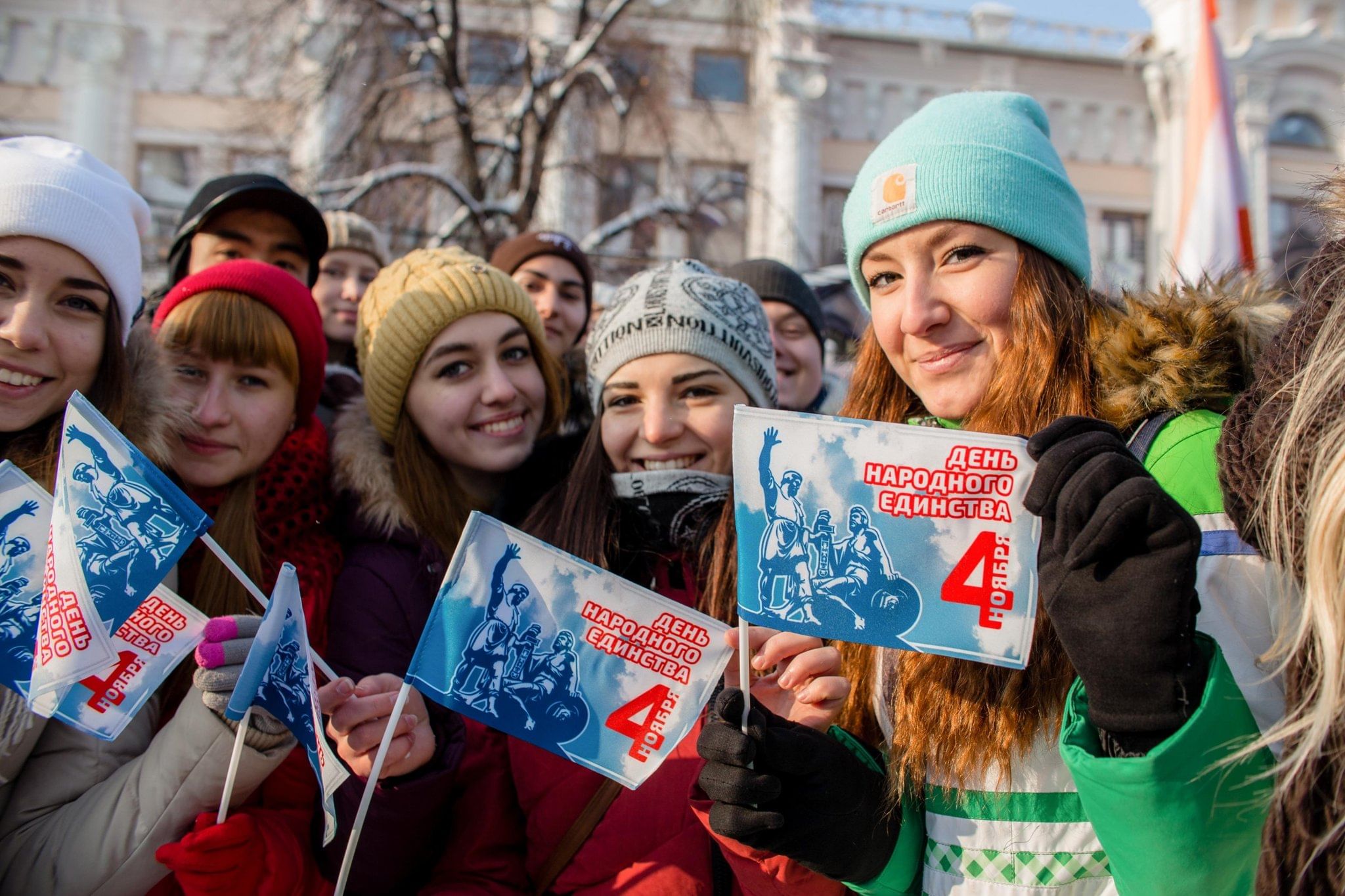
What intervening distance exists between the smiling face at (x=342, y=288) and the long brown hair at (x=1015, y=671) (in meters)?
3.35

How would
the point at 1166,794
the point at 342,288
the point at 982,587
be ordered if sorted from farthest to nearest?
1. the point at 342,288
2. the point at 982,587
3. the point at 1166,794

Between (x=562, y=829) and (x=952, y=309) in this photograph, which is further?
(x=562, y=829)

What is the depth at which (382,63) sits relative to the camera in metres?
10.1

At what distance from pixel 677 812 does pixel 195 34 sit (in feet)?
63.1

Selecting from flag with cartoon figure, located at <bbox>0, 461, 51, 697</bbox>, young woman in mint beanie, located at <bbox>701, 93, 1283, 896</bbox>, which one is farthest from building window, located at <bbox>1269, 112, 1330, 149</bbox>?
flag with cartoon figure, located at <bbox>0, 461, 51, 697</bbox>

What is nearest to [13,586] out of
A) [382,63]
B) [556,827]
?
[556,827]

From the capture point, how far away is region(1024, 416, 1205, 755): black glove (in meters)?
1.17

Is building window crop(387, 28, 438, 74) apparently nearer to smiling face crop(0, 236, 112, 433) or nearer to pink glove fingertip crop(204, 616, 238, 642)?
smiling face crop(0, 236, 112, 433)

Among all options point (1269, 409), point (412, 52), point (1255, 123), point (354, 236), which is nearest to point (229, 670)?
point (1269, 409)

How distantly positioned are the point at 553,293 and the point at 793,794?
9.87ft

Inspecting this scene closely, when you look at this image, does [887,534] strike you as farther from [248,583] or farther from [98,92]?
[98,92]

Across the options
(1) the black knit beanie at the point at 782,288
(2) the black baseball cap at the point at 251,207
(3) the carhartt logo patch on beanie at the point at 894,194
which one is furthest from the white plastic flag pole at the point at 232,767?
(1) the black knit beanie at the point at 782,288

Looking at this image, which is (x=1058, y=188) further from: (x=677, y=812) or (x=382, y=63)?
(x=382, y=63)

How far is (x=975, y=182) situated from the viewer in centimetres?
173
